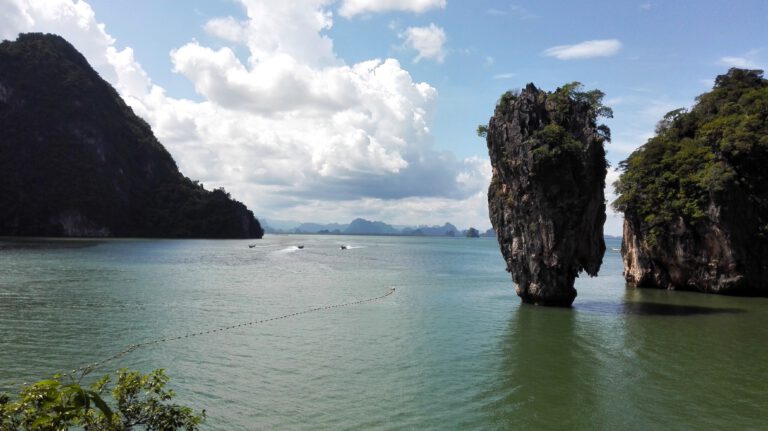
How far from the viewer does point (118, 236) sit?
164500 mm

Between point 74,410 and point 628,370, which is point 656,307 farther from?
point 74,410

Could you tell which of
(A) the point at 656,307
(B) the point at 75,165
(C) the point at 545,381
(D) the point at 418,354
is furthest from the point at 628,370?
(B) the point at 75,165

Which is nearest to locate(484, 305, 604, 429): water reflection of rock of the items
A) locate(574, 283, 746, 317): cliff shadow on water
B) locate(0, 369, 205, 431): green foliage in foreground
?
locate(574, 283, 746, 317): cliff shadow on water

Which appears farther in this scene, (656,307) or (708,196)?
(708,196)

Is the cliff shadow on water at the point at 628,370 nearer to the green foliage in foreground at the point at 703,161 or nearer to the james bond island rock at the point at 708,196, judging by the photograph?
the james bond island rock at the point at 708,196

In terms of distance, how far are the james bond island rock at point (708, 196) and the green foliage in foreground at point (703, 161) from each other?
82 millimetres

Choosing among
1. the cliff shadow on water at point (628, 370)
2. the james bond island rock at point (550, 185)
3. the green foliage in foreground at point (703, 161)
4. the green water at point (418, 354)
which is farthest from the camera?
the green foliage in foreground at point (703, 161)

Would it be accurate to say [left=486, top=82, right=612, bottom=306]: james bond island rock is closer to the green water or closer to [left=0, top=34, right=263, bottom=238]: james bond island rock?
the green water

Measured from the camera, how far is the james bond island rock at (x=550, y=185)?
1374 inches

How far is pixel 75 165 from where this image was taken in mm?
160000

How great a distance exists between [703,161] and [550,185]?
2038 cm

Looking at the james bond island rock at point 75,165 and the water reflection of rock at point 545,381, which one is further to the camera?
the james bond island rock at point 75,165

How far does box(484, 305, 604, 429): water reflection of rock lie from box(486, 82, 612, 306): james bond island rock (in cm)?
672

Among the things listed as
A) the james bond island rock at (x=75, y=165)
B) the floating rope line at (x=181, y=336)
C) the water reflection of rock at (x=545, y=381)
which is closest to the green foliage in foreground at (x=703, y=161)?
the water reflection of rock at (x=545, y=381)
